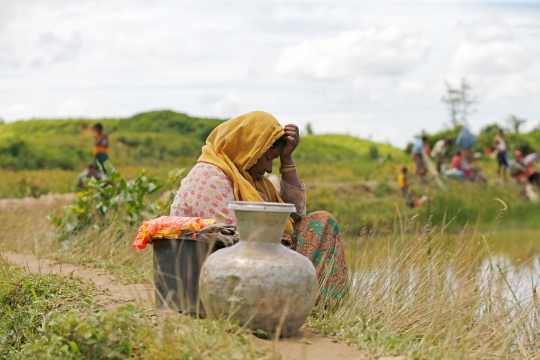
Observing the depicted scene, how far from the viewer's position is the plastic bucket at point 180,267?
433 cm

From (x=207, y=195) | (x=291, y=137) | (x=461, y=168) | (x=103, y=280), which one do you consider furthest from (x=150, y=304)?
(x=461, y=168)

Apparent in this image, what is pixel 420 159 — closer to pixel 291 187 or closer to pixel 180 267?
pixel 291 187

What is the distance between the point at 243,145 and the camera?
4.63 metres

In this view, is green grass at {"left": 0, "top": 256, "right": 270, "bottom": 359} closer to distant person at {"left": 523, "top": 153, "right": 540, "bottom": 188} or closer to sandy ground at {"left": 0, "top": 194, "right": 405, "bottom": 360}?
sandy ground at {"left": 0, "top": 194, "right": 405, "bottom": 360}

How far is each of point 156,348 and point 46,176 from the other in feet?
58.6

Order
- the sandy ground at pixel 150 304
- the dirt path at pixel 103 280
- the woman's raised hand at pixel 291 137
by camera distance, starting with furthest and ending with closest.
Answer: the dirt path at pixel 103 280 < the woman's raised hand at pixel 291 137 < the sandy ground at pixel 150 304

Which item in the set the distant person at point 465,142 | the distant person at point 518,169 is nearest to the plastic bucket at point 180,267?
the distant person at point 518,169

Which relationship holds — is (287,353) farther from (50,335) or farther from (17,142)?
(17,142)

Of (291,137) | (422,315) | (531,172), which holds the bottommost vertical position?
(531,172)

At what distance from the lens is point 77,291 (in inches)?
212

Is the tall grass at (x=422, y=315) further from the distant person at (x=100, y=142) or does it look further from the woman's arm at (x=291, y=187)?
the distant person at (x=100, y=142)

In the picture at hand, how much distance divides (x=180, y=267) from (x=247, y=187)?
2.14ft

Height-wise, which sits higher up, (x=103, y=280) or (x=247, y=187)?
(x=247, y=187)

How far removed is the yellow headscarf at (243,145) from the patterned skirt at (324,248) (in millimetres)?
91
